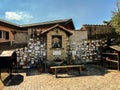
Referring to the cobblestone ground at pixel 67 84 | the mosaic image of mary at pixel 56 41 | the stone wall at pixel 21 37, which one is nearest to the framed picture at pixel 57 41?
the mosaic image of mary at pixel 56 41

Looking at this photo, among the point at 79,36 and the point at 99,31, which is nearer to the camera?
the point at 79,36

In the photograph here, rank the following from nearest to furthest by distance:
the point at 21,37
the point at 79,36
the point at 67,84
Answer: the point at 67,84
the point at 21,37
the point at 79,36

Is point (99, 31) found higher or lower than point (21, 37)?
higher

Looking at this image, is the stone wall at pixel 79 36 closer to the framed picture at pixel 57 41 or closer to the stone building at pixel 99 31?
the stone building at pixel 99 31

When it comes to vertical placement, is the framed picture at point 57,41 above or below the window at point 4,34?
below

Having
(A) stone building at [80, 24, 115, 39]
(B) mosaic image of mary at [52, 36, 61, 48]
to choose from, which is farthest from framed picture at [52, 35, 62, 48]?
(A) stone building at [80, 24, 115, 39]

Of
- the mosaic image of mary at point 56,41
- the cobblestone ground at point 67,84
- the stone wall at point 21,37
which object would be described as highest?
the stone wall at point 21,37

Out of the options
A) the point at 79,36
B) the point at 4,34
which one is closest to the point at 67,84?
the point at 79,36

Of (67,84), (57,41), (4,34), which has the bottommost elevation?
(67,84)

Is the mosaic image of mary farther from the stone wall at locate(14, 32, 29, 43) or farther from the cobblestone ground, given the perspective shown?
the cobblestone ground

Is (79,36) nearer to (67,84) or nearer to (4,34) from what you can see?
(67,84)

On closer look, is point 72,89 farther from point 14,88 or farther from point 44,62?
point 44,62

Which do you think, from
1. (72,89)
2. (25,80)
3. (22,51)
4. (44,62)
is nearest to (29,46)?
(22,51)

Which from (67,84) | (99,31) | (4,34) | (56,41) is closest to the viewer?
(67,84)
